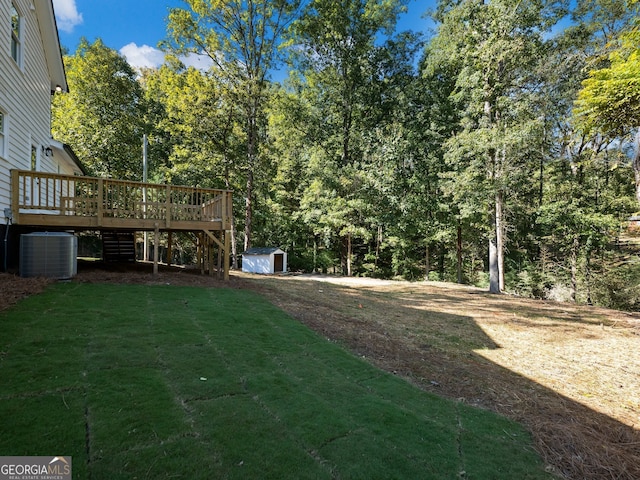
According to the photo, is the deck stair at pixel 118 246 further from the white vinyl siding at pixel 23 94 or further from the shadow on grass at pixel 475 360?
the shadow on grass at pixel 475 360

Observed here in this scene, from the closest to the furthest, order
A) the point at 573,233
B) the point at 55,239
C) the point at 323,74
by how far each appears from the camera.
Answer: the point at 55,239 → the point at 573,233 → the point at 323,74

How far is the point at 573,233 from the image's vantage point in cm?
1755

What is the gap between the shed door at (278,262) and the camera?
1757 centimetres

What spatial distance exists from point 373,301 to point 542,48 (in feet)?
42.6

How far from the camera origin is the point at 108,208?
855 cm

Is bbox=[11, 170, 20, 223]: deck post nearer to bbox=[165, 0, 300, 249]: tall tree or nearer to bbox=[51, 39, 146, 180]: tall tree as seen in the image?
bbox=[165, 0, 300, 249]: tall tree

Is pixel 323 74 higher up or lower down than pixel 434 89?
higher up

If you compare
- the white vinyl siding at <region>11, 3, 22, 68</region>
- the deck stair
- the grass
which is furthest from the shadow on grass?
the white vinyl siding at <region>11, 3, 22, 68</region>

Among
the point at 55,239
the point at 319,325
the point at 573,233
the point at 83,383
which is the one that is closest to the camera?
the point at 83,383

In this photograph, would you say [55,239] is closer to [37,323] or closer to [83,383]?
[37,323]

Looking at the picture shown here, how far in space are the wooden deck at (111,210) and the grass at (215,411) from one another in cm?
344

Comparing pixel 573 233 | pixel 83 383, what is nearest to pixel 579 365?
pixel 83 383

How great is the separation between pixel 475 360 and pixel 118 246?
40.0ft
